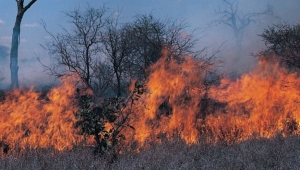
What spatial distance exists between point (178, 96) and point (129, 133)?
105 inches

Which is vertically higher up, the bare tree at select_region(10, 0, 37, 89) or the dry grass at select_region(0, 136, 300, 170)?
the bare tree at select_region(10, 0, 37, 89)

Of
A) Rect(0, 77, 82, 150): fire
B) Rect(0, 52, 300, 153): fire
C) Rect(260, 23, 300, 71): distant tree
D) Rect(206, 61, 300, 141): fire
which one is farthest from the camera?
Rect(260, 23, 300, 71): distant tree

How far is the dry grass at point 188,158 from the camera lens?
18.5 ft

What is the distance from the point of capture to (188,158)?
20.3 feet

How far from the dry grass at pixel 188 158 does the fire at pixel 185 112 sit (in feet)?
2.46

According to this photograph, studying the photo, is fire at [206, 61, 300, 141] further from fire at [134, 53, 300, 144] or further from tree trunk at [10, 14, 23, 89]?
tree trunk at [10, 14, 23, 89]

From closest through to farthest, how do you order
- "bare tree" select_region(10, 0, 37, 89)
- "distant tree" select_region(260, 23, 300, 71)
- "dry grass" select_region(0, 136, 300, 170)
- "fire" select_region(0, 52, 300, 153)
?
"dry grass" select_region(0, 136, 300, 170)
"fire" select_region(0, 52, 300, 153)
"distant tree" select_region(260, 23, 300, 71)
"bare tree" select_region(10, 0, 37, 89)

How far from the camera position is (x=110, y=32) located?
14.9 metres

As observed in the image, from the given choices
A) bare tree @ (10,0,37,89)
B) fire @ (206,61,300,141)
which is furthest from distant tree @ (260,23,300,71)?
bare tree @ (10,0,37,89)

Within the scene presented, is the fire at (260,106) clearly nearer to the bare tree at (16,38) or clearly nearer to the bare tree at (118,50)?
the bare tree at (118,50)

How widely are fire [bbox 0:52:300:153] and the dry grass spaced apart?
2.46 feet

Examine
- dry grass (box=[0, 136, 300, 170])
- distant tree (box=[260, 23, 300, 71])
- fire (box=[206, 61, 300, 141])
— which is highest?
distant tree (box=[260, 23, 300, 71])

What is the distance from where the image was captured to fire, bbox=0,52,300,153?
850cm

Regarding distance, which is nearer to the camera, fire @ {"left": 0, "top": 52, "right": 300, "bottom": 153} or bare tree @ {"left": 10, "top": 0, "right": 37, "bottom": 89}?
fire @ {"left": 0, "top": 52, "right": 300, "bottom": 153}
